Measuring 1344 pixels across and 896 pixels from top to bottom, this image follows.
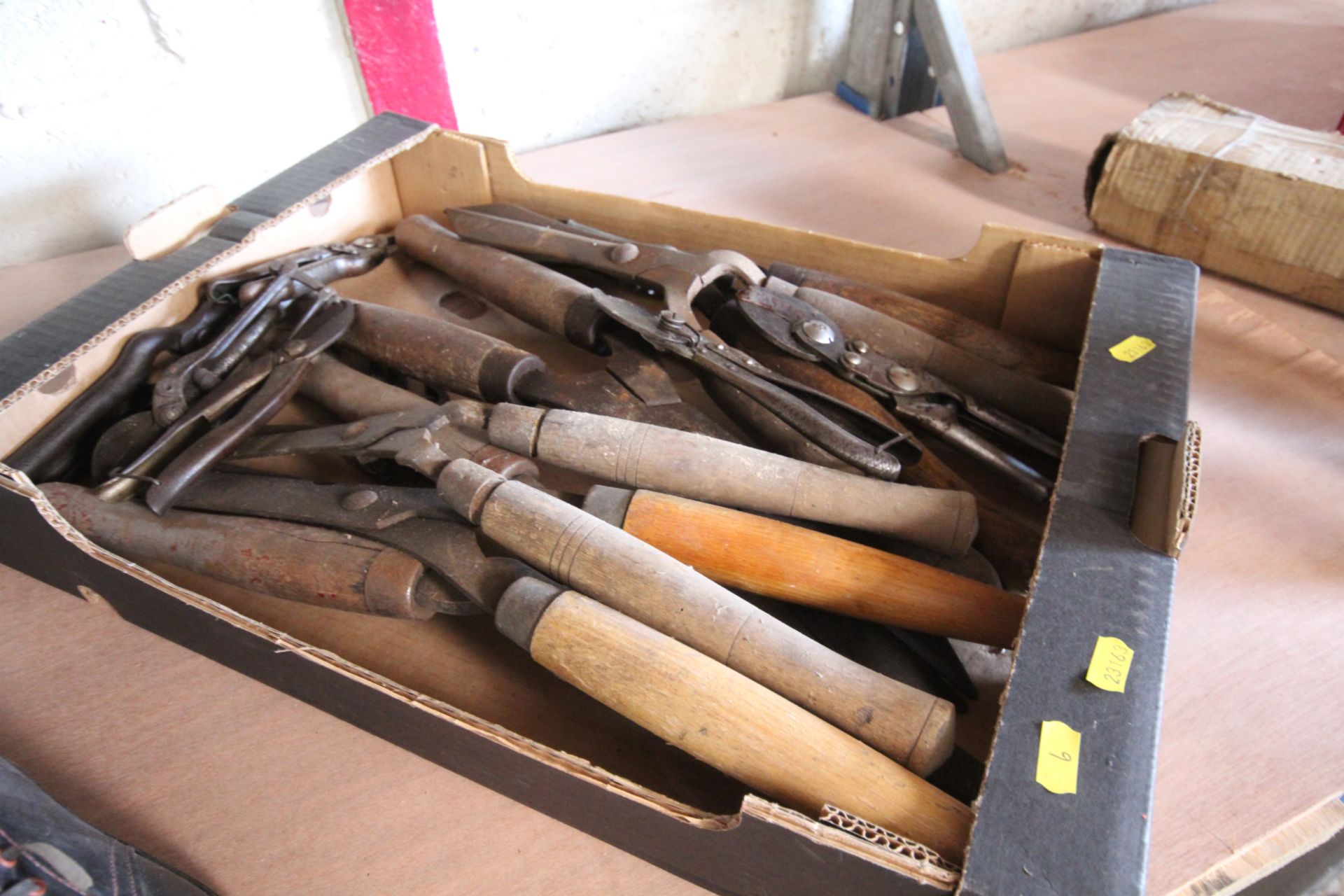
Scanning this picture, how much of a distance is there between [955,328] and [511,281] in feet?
1.76

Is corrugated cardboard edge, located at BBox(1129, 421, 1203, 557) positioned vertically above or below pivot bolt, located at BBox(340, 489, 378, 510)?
above

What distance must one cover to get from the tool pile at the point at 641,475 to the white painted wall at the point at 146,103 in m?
0.61

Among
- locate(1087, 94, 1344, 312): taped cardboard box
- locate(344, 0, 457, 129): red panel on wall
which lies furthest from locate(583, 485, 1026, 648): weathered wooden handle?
locate(344, 0, 457, 129): red panel on wall

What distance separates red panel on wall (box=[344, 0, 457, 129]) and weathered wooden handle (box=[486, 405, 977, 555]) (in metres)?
1.09

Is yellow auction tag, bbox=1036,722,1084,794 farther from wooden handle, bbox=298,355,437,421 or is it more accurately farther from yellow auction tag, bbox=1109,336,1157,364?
wooden handle, bbox=298,355,437,421

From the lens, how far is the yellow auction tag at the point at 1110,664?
1.90 ft

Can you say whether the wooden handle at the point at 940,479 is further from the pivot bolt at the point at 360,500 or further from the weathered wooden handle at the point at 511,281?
the pivot bolt at the point at 360,500

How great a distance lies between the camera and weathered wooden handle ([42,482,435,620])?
75cm

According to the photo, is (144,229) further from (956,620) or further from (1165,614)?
(1165,614)

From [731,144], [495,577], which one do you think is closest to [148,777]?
[495,577]

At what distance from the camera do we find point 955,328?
3.38 feet

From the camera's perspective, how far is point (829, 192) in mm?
1698

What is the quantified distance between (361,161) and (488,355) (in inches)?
16.1

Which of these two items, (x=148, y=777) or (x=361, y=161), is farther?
(x=361, y=161)
